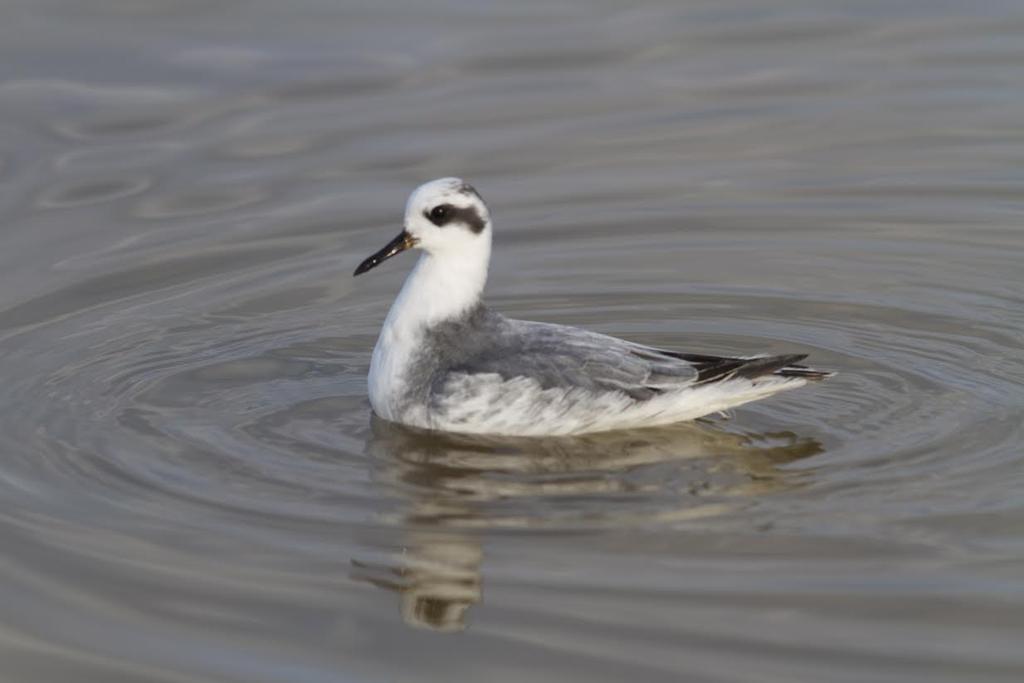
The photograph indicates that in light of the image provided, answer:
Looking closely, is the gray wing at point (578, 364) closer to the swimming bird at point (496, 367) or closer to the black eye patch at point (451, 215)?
the swimming bird at point (496, 367)

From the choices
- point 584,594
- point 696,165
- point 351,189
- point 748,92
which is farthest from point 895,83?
point 584,594

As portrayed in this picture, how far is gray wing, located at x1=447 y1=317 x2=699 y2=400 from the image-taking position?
36.4 feet

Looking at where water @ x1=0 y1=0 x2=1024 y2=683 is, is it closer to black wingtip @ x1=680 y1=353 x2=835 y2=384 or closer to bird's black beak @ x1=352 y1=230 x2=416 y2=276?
black wingtip @ x1=680 y1=353 x2=835 y2=384

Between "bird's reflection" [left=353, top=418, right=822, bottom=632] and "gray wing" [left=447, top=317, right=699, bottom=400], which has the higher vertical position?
"gray wing" [left=447, top=317, right=699, bottom=400]

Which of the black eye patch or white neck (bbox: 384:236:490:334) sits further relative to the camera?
white neck (bbox: 384:236:490:334)

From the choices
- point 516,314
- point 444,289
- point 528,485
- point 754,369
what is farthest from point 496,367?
point 516,314

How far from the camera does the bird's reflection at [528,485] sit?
30.6 ft

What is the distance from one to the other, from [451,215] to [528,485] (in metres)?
1.88

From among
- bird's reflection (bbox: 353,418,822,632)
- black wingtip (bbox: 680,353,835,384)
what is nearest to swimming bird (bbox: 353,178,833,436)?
black wingtip (bbox: 680,353,835,384)

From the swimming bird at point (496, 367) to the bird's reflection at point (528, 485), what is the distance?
0.16 metres

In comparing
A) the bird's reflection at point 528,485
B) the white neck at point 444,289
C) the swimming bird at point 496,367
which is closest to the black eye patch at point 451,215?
the swimming bird at point 496,367

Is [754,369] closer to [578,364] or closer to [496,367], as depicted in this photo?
[578,364]

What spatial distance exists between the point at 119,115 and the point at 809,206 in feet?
20.4

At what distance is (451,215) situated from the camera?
11.4 meters
